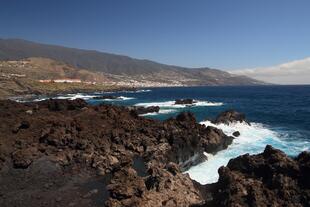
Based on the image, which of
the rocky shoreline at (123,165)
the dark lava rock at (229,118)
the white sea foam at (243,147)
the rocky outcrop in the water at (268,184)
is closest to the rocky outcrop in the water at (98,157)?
the rocky shoreline at (123,165)

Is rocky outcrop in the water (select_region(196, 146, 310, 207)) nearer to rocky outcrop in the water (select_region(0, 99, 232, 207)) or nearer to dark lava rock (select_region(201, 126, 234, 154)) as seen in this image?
rocky outcrop in the water (select_region(0, 99, 232, 207))

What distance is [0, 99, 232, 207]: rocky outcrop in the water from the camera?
21.5 metres

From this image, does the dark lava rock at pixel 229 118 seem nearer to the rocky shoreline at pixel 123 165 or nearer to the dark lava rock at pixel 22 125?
the rocky shoreline at pixel 123 165

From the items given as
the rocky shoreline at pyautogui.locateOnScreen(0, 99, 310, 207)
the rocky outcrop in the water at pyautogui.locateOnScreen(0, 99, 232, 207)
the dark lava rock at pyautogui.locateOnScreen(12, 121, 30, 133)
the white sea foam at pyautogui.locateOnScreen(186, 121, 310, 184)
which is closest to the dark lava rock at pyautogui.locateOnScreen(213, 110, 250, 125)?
the white sea foam at pyautogui.locateOnScreen(186, 121, 310, 184)

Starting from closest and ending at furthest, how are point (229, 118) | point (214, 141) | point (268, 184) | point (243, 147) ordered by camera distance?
point (268, 184) → point (214, 141) → point (243, 147) → point (229, 118)

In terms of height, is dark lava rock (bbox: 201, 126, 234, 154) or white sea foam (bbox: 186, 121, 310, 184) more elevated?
dark lava rock (bbox: 201, 126, 234, 154)

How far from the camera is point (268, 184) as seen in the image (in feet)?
55.5

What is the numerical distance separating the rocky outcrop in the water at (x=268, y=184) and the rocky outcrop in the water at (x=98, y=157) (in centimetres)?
378

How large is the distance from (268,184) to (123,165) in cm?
1315

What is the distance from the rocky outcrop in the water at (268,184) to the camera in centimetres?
1567

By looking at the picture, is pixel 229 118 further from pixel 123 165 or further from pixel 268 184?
pixel 268 184

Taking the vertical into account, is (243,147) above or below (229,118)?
below

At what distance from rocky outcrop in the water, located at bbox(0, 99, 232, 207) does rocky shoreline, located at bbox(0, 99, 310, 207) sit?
65mm

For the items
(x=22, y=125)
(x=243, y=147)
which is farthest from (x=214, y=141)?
(x=22, y=125)
